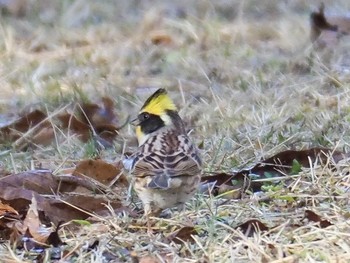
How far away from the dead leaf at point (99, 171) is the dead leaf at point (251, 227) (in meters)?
1.10

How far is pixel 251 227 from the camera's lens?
440cm

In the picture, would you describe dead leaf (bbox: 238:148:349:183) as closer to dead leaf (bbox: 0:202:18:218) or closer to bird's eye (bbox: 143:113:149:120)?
bird's eye (bbox: 143:113:149:120)

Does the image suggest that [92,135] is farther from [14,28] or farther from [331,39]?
[14,28]

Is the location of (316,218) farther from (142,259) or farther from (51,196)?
(51,196)

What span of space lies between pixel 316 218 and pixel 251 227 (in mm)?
277

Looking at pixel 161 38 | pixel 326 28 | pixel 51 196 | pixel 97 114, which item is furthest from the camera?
pixel 161 38

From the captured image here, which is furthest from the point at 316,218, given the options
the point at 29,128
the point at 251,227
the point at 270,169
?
the point at 29,128

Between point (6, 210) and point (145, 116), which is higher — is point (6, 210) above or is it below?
below

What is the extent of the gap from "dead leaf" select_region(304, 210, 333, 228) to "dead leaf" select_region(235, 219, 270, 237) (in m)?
0.21

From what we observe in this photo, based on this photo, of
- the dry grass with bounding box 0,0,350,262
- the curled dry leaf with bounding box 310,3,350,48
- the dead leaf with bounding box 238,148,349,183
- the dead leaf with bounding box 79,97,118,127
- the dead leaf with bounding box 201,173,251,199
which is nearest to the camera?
the dry grass with bounding box 0,0,350,262

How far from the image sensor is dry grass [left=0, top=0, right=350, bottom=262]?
431 centimetres

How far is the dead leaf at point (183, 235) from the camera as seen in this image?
434 centimetres

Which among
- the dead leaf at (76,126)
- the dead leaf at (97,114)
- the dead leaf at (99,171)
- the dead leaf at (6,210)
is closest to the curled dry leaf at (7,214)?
the dead leaf at (6,210)

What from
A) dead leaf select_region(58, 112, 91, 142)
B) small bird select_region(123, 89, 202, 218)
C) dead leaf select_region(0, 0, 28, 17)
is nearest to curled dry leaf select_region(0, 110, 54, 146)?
dead leaf select_region(58, 112, 91, 142)
